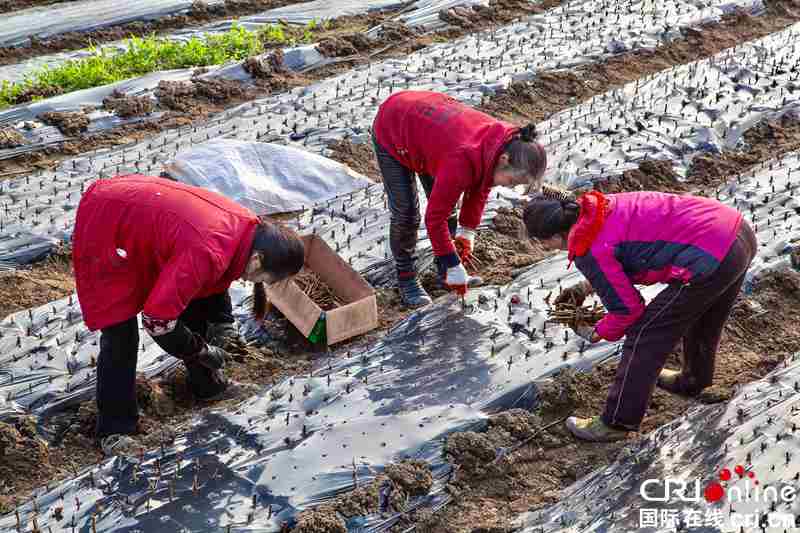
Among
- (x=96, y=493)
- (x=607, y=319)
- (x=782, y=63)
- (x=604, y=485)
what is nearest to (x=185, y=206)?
(x=96, y=493)

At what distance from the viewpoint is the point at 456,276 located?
406 centimetres

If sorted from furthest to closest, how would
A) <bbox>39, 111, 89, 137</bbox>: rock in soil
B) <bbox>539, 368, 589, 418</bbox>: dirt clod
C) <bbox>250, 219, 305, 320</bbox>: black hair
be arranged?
<bbox>39, 111, 89, 137</bbox>: rock in soil → <bbox>539, 368, 589, 418</bbox>: dirt clod → <bbox>250, 219, 305, 320</bbox>: black hair

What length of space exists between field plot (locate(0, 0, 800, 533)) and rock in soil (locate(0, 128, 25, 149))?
29 mm

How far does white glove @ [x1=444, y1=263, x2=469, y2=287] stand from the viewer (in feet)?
13.3

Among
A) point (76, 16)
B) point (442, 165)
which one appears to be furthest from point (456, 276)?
point (76, 16)

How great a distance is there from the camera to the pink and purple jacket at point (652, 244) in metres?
3.10

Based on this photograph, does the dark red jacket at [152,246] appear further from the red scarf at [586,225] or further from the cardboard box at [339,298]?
the red scarf at [586,225]

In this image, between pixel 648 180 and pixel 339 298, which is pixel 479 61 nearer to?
pixel 648 180

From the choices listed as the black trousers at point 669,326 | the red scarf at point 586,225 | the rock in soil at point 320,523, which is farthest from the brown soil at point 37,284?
the black trousers at point 669,326

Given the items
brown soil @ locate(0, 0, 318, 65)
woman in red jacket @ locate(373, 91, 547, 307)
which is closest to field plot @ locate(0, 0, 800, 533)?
woman in red jacket @ locate(373, 91, 547, 307)

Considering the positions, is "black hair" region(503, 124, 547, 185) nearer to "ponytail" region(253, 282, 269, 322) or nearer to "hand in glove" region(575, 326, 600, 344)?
"hand in glove" region(575, 326, 600, 344)

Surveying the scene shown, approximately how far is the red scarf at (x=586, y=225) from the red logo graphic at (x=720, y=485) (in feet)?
3.06

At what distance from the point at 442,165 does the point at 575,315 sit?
1.04m

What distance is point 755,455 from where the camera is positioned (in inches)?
126
